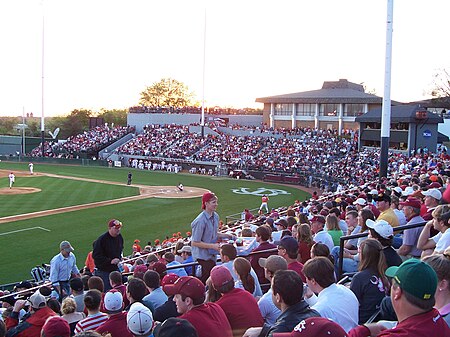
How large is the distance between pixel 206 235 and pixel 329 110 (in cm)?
5772

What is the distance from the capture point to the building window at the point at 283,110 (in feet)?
220

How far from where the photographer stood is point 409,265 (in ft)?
10.7

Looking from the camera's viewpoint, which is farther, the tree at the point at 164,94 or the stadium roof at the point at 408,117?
the tree at the point at 164,94

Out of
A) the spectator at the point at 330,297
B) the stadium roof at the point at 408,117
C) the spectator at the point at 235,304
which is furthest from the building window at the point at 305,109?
the spectator at the point at 330,297

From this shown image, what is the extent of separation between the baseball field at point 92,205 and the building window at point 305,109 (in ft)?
73.2

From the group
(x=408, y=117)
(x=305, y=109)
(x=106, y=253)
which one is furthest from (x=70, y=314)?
(x=305, y=109)

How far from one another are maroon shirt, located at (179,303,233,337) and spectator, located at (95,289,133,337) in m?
1.13

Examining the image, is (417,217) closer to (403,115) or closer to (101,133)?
(403,115)

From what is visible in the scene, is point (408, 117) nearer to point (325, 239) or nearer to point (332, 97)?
point (332, 97)

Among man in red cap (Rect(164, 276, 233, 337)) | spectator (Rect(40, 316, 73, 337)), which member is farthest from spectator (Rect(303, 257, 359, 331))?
spectator (Rect(40, 316, 73, 337))

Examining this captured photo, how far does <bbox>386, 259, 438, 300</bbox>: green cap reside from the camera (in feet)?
10.4

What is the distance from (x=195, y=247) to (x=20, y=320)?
9.01 ft

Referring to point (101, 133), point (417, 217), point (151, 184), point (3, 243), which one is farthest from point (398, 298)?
point (101, 133)

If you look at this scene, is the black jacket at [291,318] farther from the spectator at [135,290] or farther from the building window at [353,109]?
the building window at [353,109]
